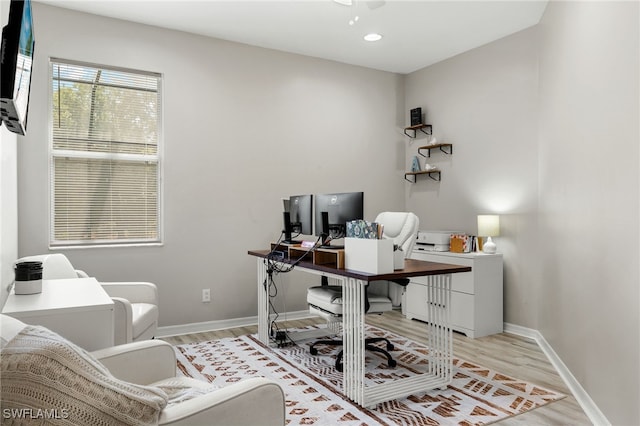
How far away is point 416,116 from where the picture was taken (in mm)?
5363

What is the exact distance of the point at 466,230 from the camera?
4.85 metres

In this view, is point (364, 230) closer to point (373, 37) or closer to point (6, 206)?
point (6, 206)

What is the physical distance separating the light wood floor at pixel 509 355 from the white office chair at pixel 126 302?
80 cm

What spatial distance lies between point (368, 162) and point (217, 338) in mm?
2703

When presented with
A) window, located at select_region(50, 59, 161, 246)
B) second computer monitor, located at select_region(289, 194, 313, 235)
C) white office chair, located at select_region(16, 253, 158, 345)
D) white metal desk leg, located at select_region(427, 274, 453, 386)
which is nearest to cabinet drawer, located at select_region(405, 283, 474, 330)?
white metal desk leg, located at select_region(427, 274, 453, 386)

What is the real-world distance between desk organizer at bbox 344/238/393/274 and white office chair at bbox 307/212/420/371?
498mm

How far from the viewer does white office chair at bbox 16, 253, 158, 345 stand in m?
2.54

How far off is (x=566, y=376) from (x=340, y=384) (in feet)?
5.09

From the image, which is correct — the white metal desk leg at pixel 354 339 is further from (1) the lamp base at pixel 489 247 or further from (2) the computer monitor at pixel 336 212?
(1) the lamp base at pixel 489 247

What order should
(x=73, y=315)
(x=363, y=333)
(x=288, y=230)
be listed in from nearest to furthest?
(x=73, y=315), (x=363, y=333), (x=288, y=230)

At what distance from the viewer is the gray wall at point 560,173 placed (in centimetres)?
213

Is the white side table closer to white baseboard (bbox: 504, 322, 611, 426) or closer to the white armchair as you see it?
the white armchair

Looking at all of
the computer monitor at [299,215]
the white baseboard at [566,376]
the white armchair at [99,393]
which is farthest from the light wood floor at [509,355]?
the white armchair at [99,393]

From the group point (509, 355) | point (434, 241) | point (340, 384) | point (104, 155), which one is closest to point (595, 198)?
point (509, 355)
